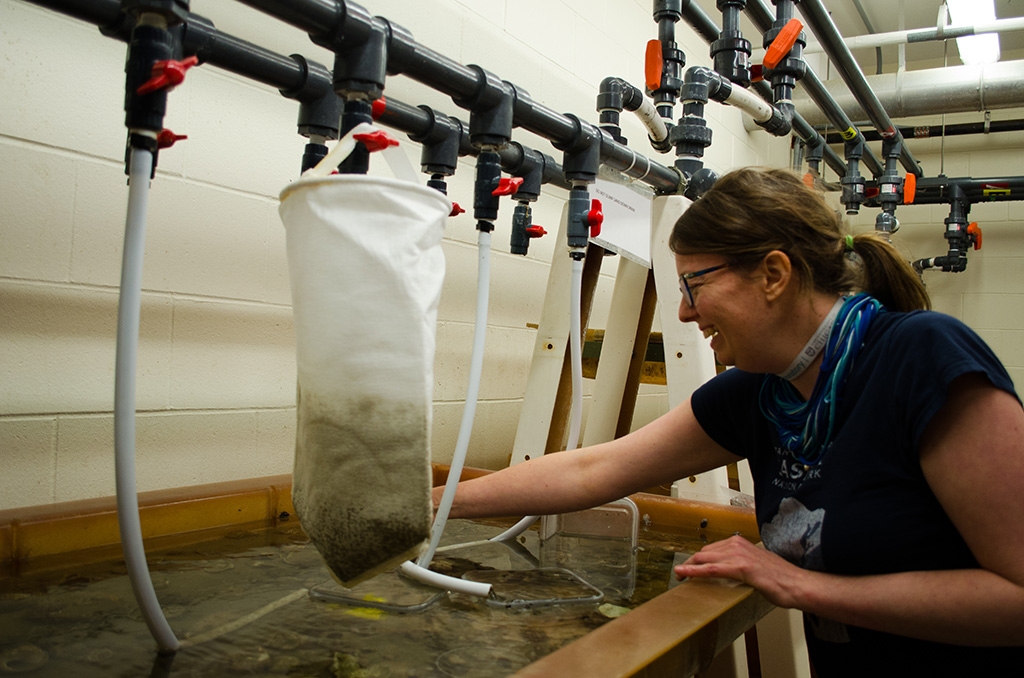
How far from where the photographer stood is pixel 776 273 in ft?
2.83

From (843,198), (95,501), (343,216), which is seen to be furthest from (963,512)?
(843,198)

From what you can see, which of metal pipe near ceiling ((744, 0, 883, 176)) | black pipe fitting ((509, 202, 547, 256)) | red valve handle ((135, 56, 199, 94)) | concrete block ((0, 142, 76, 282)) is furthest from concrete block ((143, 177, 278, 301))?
metal pipe near ceiling ((744, 0, 883, 176))

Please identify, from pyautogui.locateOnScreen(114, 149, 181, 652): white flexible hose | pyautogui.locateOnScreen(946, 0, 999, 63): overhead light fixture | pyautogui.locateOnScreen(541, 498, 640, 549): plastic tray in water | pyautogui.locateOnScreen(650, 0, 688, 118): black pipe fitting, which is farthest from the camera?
pyautogui.locateOnScreen(946, 0, 999, 63): overhead light fixture

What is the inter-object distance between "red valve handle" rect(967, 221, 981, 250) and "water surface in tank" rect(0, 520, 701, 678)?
3678mm

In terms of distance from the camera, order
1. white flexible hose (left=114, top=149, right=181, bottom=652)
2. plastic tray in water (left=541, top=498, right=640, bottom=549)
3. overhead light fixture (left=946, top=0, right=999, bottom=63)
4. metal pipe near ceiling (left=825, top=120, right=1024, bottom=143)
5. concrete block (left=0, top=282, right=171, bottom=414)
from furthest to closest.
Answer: metal pipe near ceiling (left=825, top=120, right=1024, bottom=143) → overhead light fixture (left=946, top=0, right=999, bottom=63) → plastic tray in water (left=541, top=498, right=640, bottom=549) → concrete block (left=0, top=282, right=171, bottom=414) → white flexible hose (left=114, top=149, right=181, bottom=652)

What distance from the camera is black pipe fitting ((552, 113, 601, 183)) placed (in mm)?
1111

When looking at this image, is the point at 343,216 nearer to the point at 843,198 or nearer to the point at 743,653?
the point at 743,653

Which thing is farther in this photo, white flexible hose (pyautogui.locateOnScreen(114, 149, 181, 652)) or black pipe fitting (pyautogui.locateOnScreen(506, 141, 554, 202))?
black pipe fitting (pyautogui.locateOnScreen(506, 141, 554, 202))

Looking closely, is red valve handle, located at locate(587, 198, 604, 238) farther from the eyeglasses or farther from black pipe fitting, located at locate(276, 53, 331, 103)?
black pipe fitting, located at locate(276, 53, 331, 103)

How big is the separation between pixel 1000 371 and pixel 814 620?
0.34 m

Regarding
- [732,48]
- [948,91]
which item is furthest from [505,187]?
[948,91]

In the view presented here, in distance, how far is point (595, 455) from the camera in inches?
40.9

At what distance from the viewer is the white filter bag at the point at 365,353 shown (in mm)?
556

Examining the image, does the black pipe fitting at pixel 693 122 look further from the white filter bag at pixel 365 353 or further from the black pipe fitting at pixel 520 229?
the white filter bag at pixel 365 353
